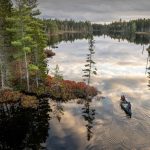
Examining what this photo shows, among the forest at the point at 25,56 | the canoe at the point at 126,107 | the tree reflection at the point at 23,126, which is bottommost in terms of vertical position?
the tree reflection at the point at 23,126

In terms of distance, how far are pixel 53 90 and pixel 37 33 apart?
414 inches

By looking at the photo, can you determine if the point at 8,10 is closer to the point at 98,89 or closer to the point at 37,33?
the point at 37,33

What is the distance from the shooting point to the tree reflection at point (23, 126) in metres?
33.8

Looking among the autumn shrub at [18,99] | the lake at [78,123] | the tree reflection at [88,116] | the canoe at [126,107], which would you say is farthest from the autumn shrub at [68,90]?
the canoe at [126,107]

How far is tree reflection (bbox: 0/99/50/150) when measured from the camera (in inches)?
1332

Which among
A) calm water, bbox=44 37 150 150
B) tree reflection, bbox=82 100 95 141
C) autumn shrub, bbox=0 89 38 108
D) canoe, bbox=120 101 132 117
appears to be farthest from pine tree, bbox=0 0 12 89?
canoe, bbox=120 101 132 117

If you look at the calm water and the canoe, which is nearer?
the calm water

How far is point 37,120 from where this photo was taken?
133 feet

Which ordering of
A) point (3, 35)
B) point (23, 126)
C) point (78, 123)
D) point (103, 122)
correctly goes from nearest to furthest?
point (23, 126) → point (78, 123) → point (103, 122) → point (3, 35)

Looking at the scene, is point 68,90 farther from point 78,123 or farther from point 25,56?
point 78,123

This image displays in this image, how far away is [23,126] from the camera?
127 feet

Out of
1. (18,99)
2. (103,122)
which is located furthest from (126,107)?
(18,99)

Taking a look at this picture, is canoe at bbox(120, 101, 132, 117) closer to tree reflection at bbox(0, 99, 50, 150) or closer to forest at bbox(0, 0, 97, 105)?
forest at bbox(0, 0, 97, 105)

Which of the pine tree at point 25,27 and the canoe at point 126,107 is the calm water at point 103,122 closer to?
the canoe at point 126,107
